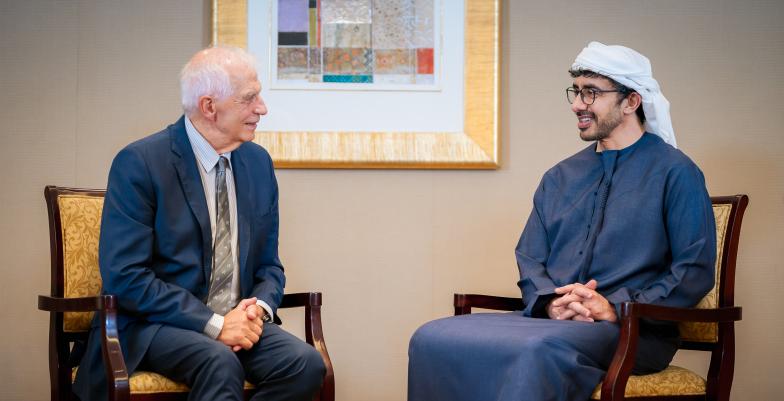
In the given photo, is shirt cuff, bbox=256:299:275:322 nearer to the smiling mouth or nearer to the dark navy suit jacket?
the dark navy suit jacket

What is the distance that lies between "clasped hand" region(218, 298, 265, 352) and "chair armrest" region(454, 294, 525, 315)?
29.8 inches

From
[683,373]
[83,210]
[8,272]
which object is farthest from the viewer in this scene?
[8,272]

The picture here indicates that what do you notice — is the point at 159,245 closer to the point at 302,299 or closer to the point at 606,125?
the point at 302,299

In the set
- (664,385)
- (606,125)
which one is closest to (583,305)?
(664,385)

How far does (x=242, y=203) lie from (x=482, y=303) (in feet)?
3.15

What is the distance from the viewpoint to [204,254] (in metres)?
2.92

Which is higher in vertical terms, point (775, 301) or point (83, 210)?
point (83, 210)

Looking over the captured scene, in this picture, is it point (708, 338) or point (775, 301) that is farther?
point (775, 301)

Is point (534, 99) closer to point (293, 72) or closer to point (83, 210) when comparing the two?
point (293, 72)

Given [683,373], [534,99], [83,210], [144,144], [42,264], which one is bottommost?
[683,373]

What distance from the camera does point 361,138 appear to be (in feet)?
13.0

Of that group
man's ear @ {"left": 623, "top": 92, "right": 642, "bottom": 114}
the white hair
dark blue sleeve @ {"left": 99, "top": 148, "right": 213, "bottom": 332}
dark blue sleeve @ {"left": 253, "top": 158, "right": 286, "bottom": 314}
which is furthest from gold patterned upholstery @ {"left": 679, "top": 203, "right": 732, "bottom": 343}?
the white hair

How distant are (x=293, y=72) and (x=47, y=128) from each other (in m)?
1.16

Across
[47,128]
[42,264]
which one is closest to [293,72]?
[47,128]
